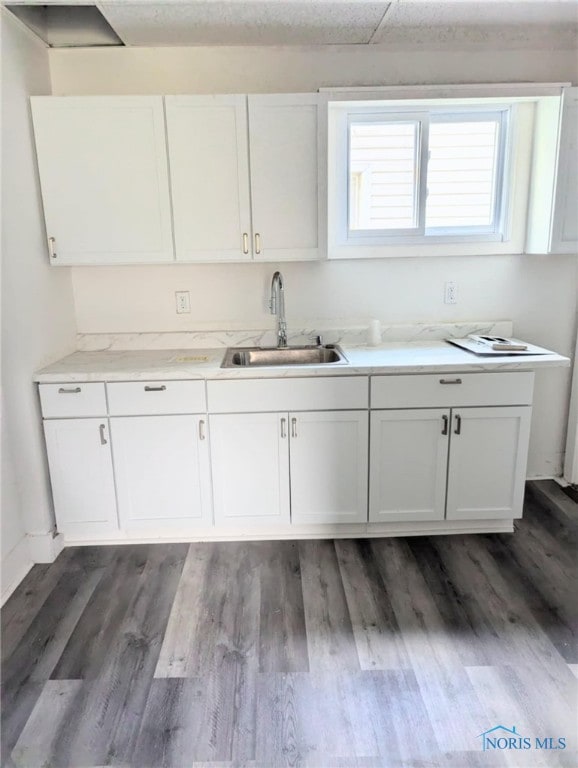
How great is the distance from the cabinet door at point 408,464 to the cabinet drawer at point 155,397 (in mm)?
837

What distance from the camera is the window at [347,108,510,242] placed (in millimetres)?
2723

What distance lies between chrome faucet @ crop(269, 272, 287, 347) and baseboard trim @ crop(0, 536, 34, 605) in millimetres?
1595

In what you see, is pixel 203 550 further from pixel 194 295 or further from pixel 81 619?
pixel 194 295

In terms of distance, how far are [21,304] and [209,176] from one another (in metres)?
1.03

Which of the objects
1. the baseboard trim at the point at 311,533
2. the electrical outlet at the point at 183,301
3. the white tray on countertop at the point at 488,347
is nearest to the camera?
the white tray on countertop at the point at 488,347

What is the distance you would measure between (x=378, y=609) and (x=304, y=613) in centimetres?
30

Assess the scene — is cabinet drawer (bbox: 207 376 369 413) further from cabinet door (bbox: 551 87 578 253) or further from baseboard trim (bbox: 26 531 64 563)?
cabinet door (bbox: 551 87 578 253)

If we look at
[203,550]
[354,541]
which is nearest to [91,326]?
[203,550]

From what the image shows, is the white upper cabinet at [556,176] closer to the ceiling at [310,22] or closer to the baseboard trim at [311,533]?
the ceiling at [310,22]

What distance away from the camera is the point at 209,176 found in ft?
7.92

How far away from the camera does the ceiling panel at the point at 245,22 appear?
2102 millimetres

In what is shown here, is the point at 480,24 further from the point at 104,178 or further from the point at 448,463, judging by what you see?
the point at 448,463

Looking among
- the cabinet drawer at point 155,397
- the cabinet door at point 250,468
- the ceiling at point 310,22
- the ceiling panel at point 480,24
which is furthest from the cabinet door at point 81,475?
the ceiling panel at point 480,24

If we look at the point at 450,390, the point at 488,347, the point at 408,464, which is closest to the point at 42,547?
the point at 408,464
